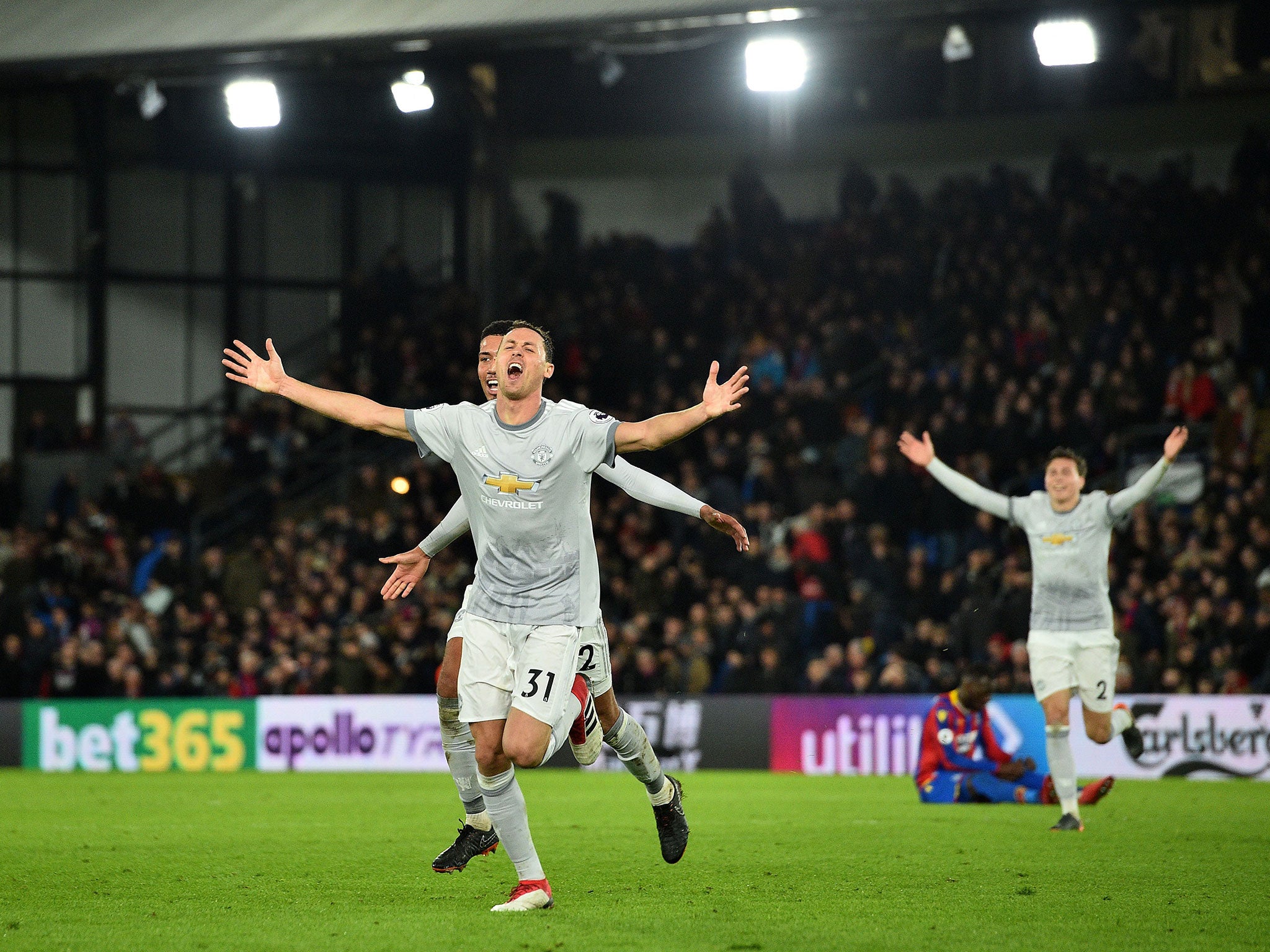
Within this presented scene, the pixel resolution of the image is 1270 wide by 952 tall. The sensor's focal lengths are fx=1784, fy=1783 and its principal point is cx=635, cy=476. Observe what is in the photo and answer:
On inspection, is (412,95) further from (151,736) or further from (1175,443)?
(1175,443)

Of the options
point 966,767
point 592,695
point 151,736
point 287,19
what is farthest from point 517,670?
point 287,19

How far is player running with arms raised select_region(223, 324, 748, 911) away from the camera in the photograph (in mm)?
7633

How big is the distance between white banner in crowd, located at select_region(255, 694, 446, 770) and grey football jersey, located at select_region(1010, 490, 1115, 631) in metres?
9.80

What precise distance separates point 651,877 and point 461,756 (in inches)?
48.4

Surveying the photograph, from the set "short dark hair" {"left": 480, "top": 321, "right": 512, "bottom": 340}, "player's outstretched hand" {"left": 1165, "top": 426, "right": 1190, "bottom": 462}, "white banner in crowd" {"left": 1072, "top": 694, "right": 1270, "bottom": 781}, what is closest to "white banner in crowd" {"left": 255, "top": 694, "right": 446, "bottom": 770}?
"white banner in crowd" {"left": 1072, "top": 694, "right": 1270, "bottom": 781}

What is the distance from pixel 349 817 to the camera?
13.2m

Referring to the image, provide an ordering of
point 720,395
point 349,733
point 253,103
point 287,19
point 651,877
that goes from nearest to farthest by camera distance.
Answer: point 720,395
point 651,877
point 349,733
point 287,19
point 253,103

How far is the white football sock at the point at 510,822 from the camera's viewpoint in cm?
764

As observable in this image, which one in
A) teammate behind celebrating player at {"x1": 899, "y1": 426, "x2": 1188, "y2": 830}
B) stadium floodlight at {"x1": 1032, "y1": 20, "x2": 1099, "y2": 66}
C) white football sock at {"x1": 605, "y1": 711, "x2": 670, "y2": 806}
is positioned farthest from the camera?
stadium floodlight at {"x1": 1032, "y1": 20, "x2": 1099, "y2": 66}

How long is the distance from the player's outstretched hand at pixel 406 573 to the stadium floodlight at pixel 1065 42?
1233 centimetres

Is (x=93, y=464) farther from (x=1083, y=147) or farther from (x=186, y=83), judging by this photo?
(x=1083, y=147)

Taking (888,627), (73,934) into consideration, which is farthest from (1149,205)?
(73,934)

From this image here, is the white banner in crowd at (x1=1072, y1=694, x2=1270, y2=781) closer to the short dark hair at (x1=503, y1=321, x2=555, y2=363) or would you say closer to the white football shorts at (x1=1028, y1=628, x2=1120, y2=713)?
the white football shorts at (x1=1028, y1=628, x2=1120, y2=713)

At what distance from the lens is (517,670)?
7.72 m
